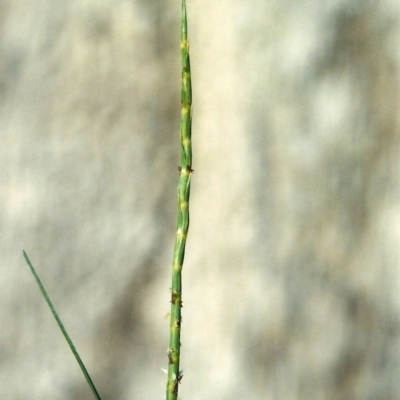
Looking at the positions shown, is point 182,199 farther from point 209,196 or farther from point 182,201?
point 209,196

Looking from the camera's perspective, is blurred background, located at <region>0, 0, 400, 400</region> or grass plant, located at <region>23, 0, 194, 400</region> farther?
blurred background, located at <region>0, 0, 400, 400</region>

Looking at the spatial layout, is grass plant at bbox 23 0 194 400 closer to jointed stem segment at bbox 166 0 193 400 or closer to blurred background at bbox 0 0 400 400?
jointed stem segment at bbox 166 0 193 400

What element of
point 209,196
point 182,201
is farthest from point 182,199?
point 209,196

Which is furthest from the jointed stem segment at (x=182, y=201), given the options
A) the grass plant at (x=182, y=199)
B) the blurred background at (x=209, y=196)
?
the blurred background at (x=209, y=196)

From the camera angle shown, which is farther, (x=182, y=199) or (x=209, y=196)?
(x=209, y=196)

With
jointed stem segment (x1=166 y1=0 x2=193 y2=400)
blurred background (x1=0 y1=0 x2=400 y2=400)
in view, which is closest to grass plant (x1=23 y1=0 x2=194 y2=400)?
jointed stem segment (x1=166 y1=0 x2=193 y2=400)
